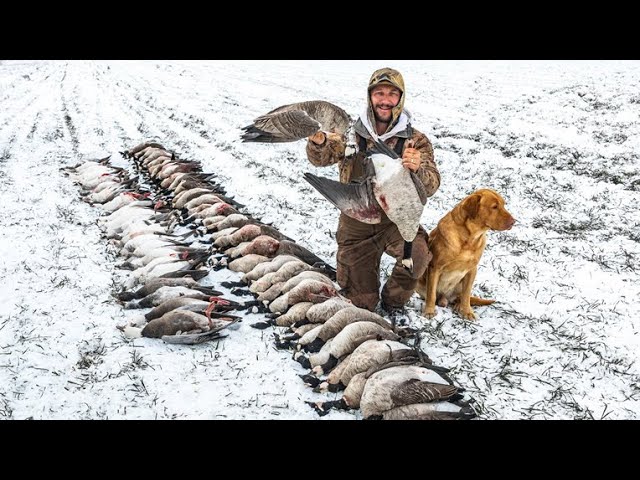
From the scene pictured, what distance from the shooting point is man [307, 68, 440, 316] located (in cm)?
412

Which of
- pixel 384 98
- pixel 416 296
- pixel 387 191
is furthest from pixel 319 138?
pixel 416 296

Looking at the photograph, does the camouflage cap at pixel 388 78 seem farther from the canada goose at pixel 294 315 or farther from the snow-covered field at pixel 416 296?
the snow-covered field at pixel 416 296

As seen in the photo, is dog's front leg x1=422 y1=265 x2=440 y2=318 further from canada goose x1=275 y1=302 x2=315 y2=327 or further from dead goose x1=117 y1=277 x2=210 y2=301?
dead goose x1=117 y1=277 x2=210 y2=301

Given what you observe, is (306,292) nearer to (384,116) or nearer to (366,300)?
(366,300)

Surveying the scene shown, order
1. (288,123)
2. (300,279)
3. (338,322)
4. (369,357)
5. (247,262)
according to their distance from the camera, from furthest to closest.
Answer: (247,262)
(300,279)
(338,322)
(288,123)
(369,357)

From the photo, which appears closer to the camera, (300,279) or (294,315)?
(294,315)

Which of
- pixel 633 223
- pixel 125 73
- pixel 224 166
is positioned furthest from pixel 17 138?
pixel 125 73

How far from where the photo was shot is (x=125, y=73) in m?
26.2

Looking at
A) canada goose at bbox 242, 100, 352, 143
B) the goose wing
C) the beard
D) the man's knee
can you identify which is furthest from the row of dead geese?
the beard

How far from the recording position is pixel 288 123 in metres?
3.67

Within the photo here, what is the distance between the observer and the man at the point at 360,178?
412 centimetres

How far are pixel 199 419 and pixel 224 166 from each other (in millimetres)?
6579

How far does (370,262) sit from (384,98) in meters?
1.53

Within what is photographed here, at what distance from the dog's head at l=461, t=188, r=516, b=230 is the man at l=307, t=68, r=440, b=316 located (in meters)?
0.38
